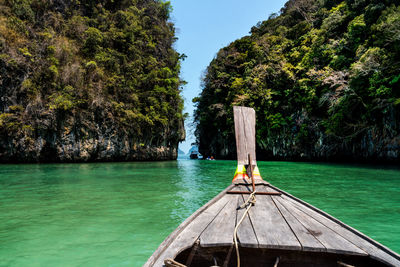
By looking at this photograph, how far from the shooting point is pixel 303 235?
1.70 meters

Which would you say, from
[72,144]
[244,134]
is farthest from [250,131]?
[72,144]

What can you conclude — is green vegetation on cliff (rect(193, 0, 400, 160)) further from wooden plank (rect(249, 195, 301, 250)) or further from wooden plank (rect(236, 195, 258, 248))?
wooden plank (rect(236, 195, 258, 248))

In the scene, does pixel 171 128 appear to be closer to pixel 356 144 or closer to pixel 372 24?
pixel 356 144

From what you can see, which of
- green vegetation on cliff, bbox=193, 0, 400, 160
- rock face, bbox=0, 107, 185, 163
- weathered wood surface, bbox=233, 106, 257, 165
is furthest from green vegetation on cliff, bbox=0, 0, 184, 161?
weathered wood surface, bbox=233, 106, 257, 165

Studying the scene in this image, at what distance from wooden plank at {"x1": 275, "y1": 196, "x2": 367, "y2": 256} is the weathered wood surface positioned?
227 cm

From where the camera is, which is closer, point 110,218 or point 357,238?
point 357,238

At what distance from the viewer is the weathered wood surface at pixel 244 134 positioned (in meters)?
4.56

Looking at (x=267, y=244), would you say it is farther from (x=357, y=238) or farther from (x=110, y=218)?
(x=110, y=218)

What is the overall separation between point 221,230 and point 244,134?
3.22 metres

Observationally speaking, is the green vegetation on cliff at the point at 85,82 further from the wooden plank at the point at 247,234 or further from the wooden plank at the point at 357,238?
the wooden plank at the point at 357,238

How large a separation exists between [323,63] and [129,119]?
17.0 metres

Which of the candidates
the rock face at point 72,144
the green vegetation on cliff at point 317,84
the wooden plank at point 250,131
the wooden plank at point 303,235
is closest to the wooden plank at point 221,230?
the wooden plank at point 303,235

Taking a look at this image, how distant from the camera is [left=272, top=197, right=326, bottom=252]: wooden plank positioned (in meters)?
1.50

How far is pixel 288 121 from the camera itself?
21.2 metres
